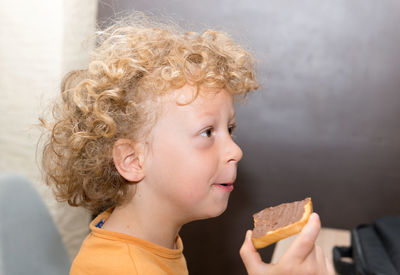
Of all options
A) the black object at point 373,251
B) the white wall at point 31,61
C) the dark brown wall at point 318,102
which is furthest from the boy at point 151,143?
the dark brown wall at point 318,102

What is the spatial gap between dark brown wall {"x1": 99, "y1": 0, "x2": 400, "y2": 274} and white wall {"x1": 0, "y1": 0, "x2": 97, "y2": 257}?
0.63 ft

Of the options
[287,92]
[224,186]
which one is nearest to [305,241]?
[224,186]

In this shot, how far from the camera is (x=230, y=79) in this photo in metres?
1.09

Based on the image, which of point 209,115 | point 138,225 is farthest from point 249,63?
point 138,225

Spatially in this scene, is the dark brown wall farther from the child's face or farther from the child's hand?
the child's hand

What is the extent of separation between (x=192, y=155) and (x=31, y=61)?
2.94 ft

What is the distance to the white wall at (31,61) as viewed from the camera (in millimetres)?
1522

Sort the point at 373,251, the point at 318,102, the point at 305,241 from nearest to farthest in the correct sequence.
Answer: the point at 305,241, the point at 373,251, the point at 318,102

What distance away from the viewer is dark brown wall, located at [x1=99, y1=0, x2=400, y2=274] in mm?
1627

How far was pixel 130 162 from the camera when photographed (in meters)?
1.01

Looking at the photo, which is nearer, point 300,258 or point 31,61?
point 300,258

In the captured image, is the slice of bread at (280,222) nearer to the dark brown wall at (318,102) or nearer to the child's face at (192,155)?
the child's face at (192,155)

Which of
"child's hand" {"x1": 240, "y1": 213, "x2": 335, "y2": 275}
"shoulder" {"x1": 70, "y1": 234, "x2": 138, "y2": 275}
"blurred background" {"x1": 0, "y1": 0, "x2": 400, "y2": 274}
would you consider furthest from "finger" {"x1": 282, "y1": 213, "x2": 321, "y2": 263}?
"blurred background" {"x1": 0, "y1": 0, "x2": 400, "y2": 274}

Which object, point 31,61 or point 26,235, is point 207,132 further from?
point 31,61
